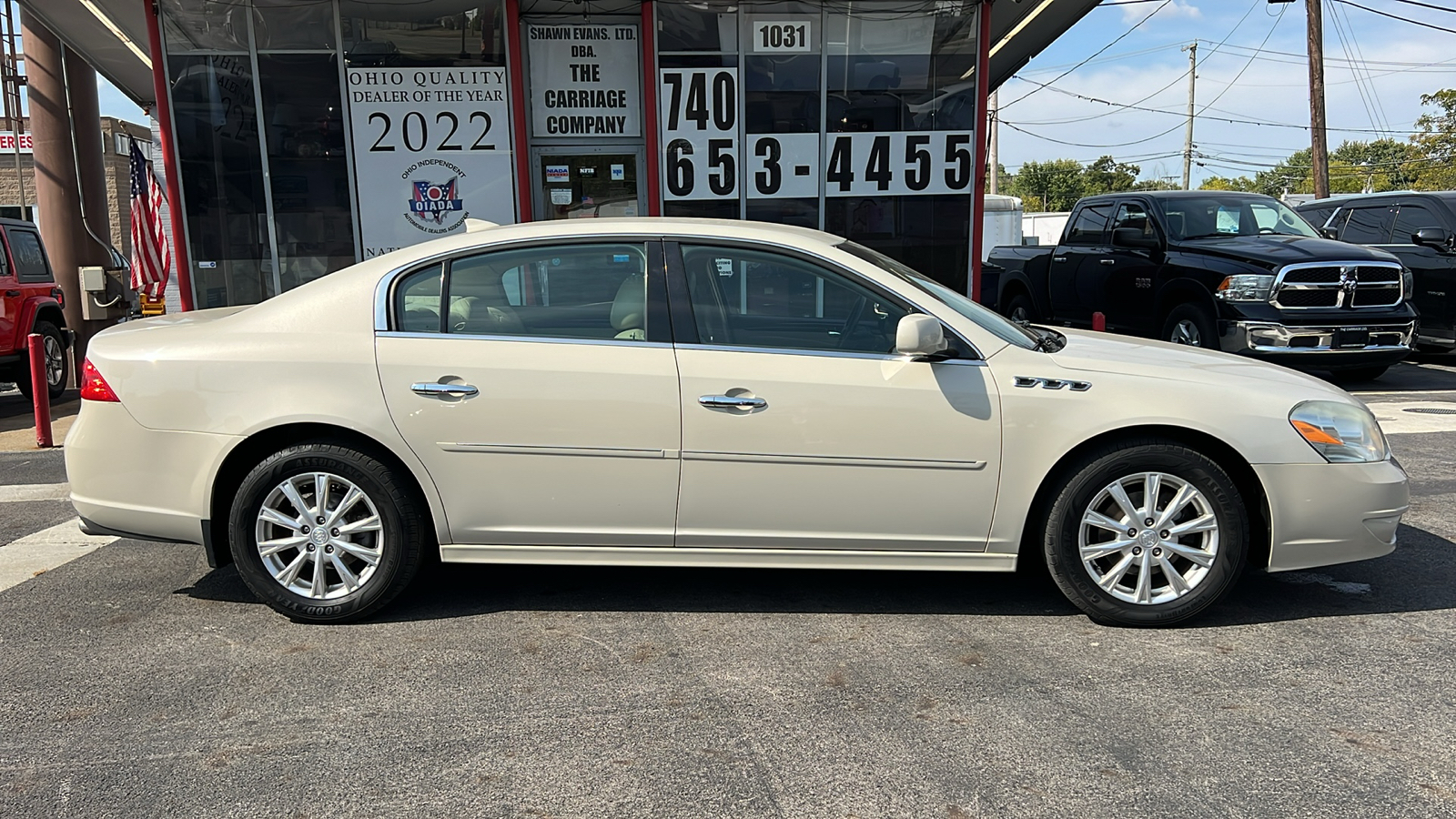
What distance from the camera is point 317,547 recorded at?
4.37m

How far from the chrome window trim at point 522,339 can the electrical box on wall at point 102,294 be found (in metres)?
10.1

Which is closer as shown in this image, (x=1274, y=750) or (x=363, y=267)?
(x=1274, y=750)

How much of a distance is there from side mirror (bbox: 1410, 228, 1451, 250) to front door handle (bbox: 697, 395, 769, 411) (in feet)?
35.6

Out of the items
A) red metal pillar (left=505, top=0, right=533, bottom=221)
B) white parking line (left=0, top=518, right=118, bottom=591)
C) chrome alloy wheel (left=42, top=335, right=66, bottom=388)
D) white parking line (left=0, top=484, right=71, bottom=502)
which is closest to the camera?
white parking line (left=0, top=518, right=118, bottom=591)

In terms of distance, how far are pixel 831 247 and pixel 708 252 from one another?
516 mm

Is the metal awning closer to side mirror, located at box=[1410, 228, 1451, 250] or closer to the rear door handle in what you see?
side mirror, located at box=[1410, 228, 1451, 250]

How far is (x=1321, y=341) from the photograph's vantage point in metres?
10.0

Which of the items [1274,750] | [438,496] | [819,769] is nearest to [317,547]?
[438,496]

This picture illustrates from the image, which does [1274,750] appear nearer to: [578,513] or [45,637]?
[578,513]

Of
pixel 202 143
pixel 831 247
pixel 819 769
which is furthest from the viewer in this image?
pixel 202 143

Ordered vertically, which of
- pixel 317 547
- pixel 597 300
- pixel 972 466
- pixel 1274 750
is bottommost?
A: pixel 1274 750

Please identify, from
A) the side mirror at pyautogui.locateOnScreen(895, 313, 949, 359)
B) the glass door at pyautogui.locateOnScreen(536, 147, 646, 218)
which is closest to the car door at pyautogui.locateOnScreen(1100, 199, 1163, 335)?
the glass door at pyautogui.locateOnScreen(536, 147, 646, 218)

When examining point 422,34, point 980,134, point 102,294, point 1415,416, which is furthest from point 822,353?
point 102,294

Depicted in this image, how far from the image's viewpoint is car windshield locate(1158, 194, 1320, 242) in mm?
11203
